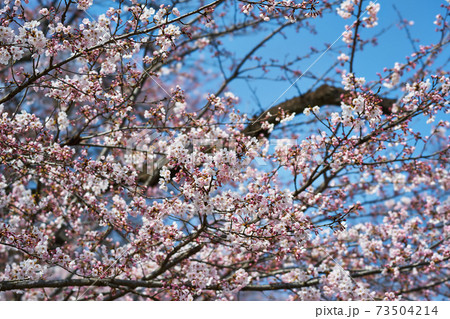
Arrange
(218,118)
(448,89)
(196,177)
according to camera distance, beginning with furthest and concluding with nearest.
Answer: (218,118), (448,89), (196,177)

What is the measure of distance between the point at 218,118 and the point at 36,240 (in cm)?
203

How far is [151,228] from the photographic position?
3.15 meters

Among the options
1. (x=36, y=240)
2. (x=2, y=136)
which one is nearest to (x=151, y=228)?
(x=36, y=240)

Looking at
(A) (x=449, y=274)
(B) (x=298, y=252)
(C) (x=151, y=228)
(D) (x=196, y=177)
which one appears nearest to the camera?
(D) (x=196, y=177)

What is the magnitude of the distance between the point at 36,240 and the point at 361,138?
2.96 meters

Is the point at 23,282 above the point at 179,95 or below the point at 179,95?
below

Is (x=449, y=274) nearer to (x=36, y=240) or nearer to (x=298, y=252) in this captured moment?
(x=298, y=252)

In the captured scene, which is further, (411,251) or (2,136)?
(411,251)

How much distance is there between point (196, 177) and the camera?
8.79ft

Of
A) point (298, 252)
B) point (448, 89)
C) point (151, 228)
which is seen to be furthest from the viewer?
point (448, 89)

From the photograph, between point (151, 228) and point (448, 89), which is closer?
point (151, 228)
